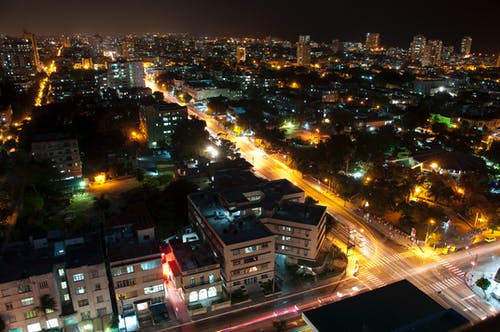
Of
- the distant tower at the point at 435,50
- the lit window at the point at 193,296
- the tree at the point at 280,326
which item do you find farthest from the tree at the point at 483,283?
the distant tower at the point at 435,50

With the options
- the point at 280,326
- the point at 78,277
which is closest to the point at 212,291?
the point at 280,326

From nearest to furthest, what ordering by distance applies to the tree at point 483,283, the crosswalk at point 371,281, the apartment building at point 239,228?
the apartment building at point 239,228
the tree at point 483,283
the crosswalk at point 371,281

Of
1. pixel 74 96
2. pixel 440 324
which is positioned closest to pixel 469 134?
pixel 440 324

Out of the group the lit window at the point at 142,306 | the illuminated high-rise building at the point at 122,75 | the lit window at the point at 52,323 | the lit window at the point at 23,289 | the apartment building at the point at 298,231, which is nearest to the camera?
the lit window at the point at 23,289

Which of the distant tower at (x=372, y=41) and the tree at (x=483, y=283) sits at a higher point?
the distant tower at (x=372, y=41)

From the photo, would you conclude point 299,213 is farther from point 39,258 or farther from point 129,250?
point 39,258

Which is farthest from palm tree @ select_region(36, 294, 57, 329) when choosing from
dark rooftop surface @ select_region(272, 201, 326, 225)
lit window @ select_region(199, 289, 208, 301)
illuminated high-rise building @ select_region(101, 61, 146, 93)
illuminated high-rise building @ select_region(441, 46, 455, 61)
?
→ illuminated high-rise building @ select_region(441, 46, 455, 61)

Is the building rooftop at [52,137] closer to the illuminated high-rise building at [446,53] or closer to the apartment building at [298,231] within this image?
the apartment building at [298,231]

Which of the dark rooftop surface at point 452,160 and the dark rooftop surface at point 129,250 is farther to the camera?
the dark rooftop surface at point 452,160

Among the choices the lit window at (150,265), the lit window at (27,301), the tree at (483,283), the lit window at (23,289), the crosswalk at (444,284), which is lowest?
the crosswalk at (444,284)
